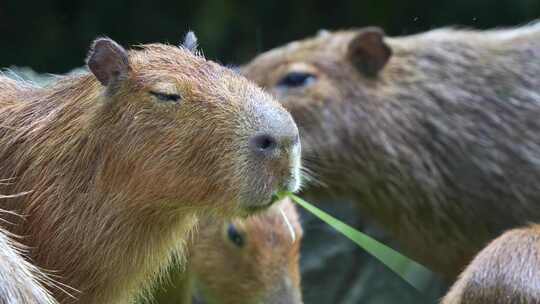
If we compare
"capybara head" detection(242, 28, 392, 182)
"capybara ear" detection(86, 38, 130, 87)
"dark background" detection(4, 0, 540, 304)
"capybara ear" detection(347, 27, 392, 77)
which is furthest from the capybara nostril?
"dark background" detection(4, 0, 540, 304)

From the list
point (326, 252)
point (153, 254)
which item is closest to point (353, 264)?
point (326, 252)

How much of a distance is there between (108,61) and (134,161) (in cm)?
33

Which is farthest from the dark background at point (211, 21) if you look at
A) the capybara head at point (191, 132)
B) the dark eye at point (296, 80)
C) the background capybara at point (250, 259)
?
the capybara head at point (191, 132)

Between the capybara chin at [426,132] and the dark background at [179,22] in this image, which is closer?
the capybara chin at [426,132]

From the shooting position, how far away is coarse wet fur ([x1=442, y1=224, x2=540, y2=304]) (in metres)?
3.79

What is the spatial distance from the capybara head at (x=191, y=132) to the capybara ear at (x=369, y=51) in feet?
8.82

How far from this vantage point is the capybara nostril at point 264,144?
3.10 meters

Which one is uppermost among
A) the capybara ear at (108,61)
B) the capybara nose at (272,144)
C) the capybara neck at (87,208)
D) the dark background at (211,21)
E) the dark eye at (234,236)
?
the capybara ear at (108,61)

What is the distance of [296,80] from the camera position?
5.95 metres

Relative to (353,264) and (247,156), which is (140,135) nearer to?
(247,156)

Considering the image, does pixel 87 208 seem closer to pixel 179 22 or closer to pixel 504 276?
pixel 504 276

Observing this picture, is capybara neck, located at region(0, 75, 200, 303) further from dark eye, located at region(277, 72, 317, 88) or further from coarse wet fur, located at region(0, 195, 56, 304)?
dark eye, located at region(277, 72, 317, 88)

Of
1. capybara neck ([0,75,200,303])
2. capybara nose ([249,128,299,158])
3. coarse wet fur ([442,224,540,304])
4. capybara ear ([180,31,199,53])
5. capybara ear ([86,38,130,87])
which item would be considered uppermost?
capybara ear ([86,38,130,87])

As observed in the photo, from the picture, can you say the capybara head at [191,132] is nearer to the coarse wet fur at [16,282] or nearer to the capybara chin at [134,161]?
the capybara chin at [134,161]
